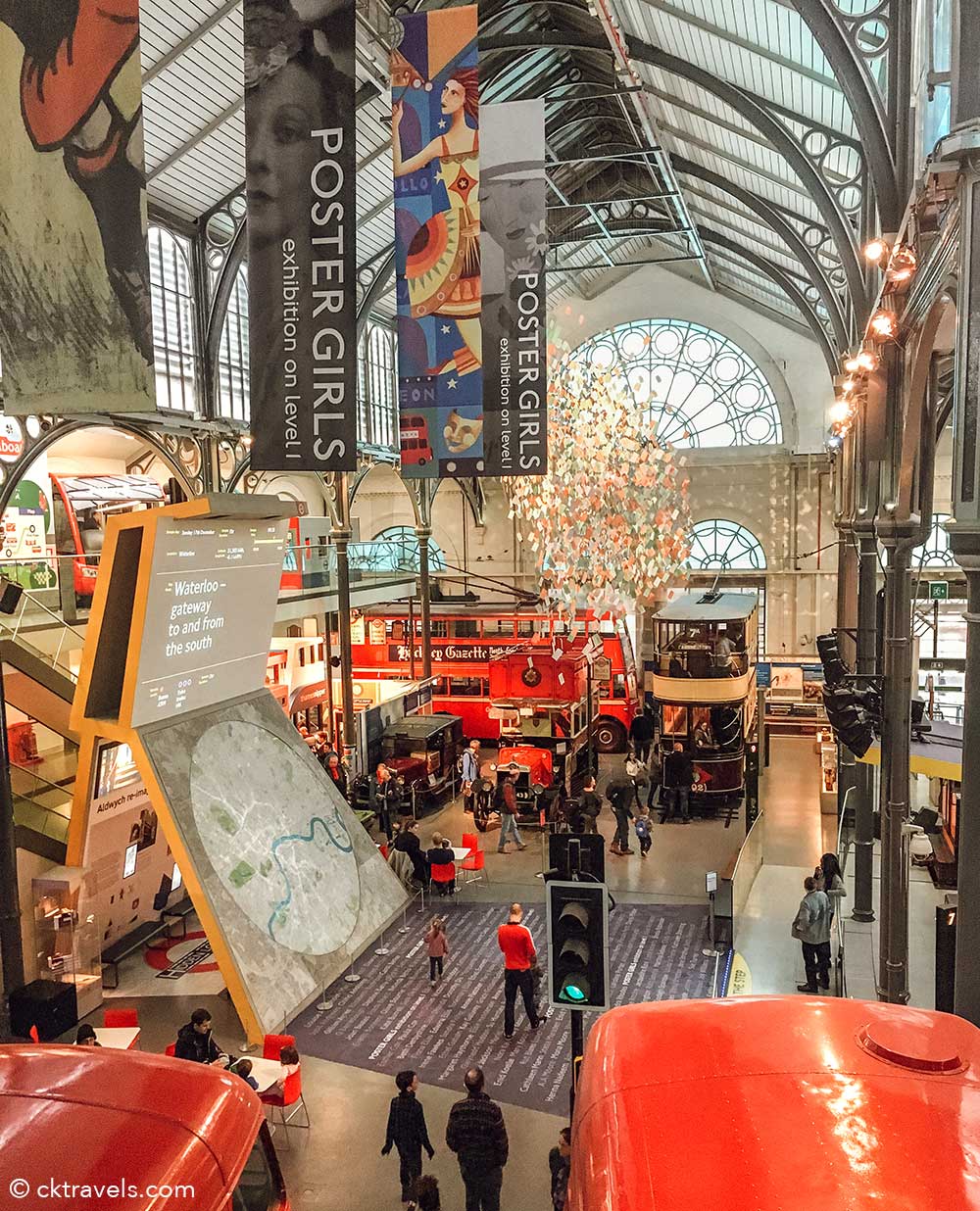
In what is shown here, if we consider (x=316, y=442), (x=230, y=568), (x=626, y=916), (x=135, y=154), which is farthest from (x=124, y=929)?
(x=135, y=154)

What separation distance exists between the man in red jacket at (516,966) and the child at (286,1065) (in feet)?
7.09

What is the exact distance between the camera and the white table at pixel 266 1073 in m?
6.77

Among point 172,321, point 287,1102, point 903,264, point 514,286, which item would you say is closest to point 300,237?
point 514,286

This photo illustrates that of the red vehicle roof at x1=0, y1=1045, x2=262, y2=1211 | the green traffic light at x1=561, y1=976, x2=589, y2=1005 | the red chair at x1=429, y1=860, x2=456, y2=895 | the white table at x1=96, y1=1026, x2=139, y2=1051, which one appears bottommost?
the red chair at x1=429, y1=860, x2=456, y2=895

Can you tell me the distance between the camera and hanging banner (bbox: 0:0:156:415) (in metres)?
5.85

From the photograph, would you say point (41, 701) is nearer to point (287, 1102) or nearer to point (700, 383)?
point (287, 1102)

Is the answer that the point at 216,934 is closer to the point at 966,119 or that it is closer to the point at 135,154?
the point at 135,154

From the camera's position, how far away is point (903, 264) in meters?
6.51

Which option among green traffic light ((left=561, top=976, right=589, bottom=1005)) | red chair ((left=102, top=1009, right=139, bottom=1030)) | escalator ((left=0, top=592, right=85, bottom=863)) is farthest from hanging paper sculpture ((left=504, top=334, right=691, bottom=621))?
green traffic light ((left=561, top=976, right=589, bottom=1005))

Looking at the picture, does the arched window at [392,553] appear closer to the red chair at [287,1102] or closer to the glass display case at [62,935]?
the glass display case at [62,935]

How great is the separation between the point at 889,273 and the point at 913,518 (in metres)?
2.44

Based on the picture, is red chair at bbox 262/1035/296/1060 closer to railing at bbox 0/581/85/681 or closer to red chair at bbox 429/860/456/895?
red chair at bbox 429/860/456/895

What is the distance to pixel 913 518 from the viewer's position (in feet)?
27.2

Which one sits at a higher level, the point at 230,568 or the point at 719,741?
the point at 230,568
